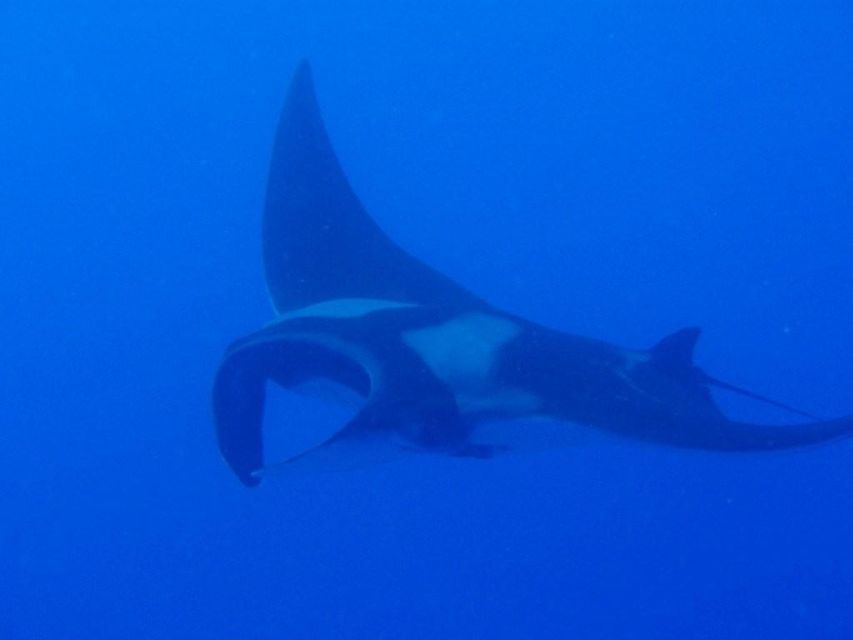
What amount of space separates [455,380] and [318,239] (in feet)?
4.60

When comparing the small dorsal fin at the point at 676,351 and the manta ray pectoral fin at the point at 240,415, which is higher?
the small dorsal fin at the point at 676,351

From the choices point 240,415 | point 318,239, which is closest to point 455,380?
point 240,415

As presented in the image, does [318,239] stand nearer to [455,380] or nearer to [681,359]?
[455,380]

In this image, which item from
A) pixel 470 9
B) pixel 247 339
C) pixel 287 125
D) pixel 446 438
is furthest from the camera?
pixel 470 9

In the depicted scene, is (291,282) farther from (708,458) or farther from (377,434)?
(708,458)

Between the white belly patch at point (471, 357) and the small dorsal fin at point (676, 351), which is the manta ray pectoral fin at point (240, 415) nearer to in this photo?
the white belly patch at point (471, 357)

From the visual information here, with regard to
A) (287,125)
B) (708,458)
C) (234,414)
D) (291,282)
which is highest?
(287,125)

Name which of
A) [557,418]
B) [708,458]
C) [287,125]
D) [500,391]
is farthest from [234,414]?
[287,125]

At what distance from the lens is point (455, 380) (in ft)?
7.44

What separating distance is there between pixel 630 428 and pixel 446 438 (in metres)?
0.45

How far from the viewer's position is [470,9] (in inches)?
487

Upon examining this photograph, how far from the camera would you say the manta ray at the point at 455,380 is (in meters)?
2.02

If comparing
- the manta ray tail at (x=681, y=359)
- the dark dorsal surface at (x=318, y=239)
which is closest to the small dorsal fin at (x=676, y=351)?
the manta ray tail at (x=681, y=359)

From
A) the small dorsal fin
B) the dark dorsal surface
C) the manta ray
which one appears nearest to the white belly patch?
the manta ray
